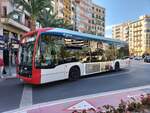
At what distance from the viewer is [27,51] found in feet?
43.6

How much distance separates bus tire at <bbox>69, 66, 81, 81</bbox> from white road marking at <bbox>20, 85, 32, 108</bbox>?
2.72m

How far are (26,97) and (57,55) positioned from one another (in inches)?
142

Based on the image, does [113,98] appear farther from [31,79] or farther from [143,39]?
[143,39]

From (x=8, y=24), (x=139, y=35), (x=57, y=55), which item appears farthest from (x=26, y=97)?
(x=139, y=35)

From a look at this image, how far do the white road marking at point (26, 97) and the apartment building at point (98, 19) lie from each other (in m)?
110

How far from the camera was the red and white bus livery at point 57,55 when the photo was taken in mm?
12656

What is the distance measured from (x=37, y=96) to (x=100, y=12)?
124 meters

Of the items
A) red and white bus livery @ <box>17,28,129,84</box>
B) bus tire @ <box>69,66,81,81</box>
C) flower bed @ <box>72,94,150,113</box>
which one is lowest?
flower bed @ <box>72,94,150,113</box>

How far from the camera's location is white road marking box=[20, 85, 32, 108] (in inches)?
370

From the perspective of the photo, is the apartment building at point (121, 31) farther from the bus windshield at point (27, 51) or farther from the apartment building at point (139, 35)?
the bus windshield at point (27, 51)

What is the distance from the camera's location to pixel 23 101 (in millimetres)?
9836

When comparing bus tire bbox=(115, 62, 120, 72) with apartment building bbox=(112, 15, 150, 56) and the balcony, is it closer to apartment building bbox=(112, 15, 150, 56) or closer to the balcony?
the balcony

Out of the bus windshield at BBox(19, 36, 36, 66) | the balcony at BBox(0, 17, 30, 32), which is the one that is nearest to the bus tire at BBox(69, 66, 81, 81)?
the bus windshield at BBox(19, 36, 36, 66)

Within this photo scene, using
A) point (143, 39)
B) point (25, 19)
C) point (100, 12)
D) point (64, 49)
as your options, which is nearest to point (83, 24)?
point (100, 12)
